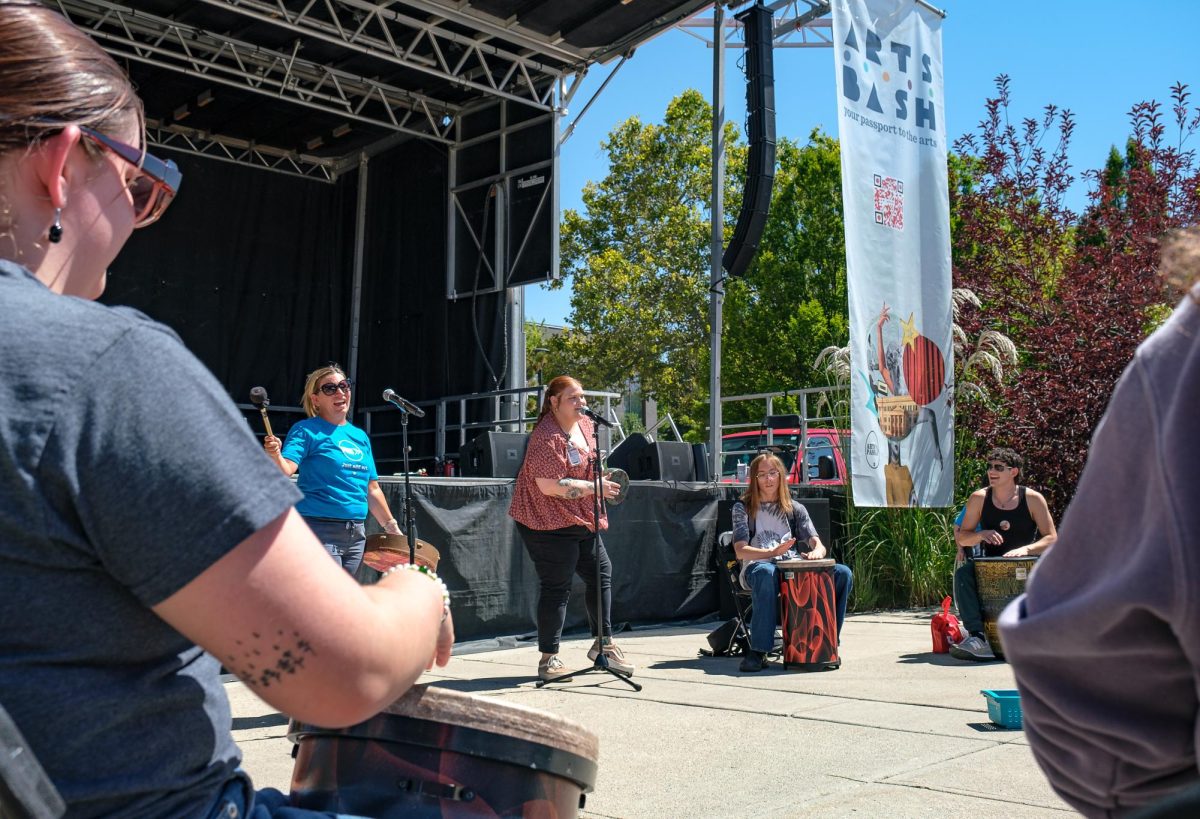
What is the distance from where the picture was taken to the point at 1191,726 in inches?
36.9

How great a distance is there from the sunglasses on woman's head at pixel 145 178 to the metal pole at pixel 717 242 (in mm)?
9939

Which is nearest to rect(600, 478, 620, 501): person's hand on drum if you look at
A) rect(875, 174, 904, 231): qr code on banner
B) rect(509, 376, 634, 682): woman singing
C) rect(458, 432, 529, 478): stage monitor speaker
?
rect(509, 376, 634, 682): woman singing

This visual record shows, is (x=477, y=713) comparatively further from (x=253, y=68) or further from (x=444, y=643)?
(x=253, y=68)

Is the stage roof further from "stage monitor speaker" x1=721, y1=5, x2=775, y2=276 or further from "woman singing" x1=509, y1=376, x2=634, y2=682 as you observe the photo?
"woman singing" x1=509, y1=376, x2=634, y2=682

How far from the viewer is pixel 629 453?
11.0 meters

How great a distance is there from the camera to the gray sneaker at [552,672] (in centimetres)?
639

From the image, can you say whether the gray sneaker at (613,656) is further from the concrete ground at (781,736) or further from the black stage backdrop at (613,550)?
the black stage backdrop at (613,550)

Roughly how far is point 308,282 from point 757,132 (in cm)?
884

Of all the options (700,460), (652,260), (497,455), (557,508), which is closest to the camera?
(557,508)

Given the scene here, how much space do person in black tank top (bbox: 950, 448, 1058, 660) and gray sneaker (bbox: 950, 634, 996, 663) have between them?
11 centimetres

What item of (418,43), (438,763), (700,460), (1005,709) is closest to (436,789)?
(438,763)

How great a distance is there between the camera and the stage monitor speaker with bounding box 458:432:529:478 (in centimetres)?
1083

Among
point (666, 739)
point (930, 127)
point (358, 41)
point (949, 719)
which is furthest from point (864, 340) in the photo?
point (358, 41)

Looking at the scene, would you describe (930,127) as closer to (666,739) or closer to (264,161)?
(666,739)
